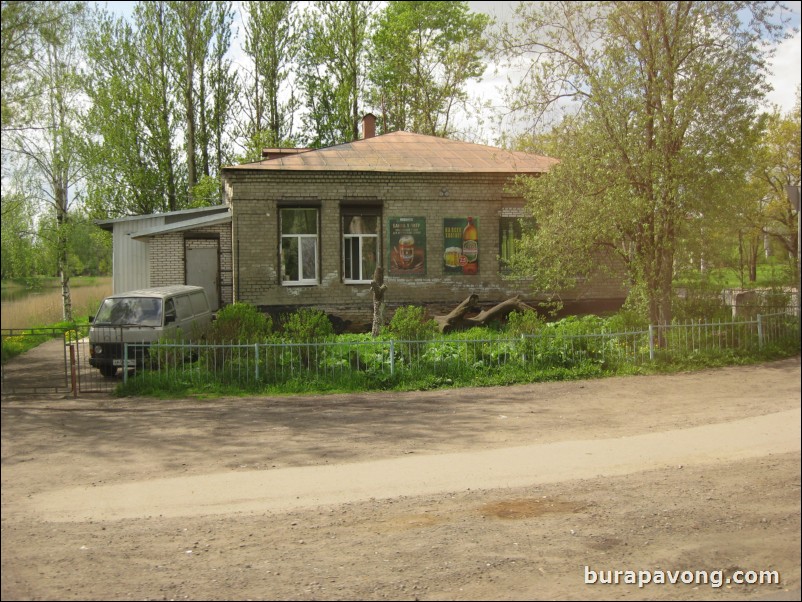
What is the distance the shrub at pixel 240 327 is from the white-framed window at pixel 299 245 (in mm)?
4135

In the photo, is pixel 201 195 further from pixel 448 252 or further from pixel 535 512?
pixel 535 512

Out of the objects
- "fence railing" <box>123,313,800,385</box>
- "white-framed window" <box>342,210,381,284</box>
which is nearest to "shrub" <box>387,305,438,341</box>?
"fence railing" <box>123,313,800,385</box>

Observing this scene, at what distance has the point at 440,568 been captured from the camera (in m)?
3.60

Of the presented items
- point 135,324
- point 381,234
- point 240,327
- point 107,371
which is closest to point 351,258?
point 381,234

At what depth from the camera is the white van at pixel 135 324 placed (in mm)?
11898

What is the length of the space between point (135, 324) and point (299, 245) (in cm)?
561

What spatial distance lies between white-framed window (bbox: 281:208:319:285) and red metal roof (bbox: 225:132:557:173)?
1.21 meters

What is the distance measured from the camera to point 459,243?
17.4 m

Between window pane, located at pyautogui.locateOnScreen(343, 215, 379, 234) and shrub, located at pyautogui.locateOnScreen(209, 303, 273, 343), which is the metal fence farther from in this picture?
window pane, located at pyautogui.locateOnScreen(343, 215, 379, 234)

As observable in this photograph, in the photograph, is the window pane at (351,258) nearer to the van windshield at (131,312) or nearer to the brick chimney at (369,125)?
the van windshield at (131,312)

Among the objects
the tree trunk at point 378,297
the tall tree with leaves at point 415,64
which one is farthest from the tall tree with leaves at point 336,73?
the tree trunk at point 378,297

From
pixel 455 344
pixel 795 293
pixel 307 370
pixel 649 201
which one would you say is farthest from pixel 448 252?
pixel 795 293

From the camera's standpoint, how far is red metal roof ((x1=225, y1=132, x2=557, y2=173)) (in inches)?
654

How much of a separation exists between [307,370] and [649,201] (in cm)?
561
